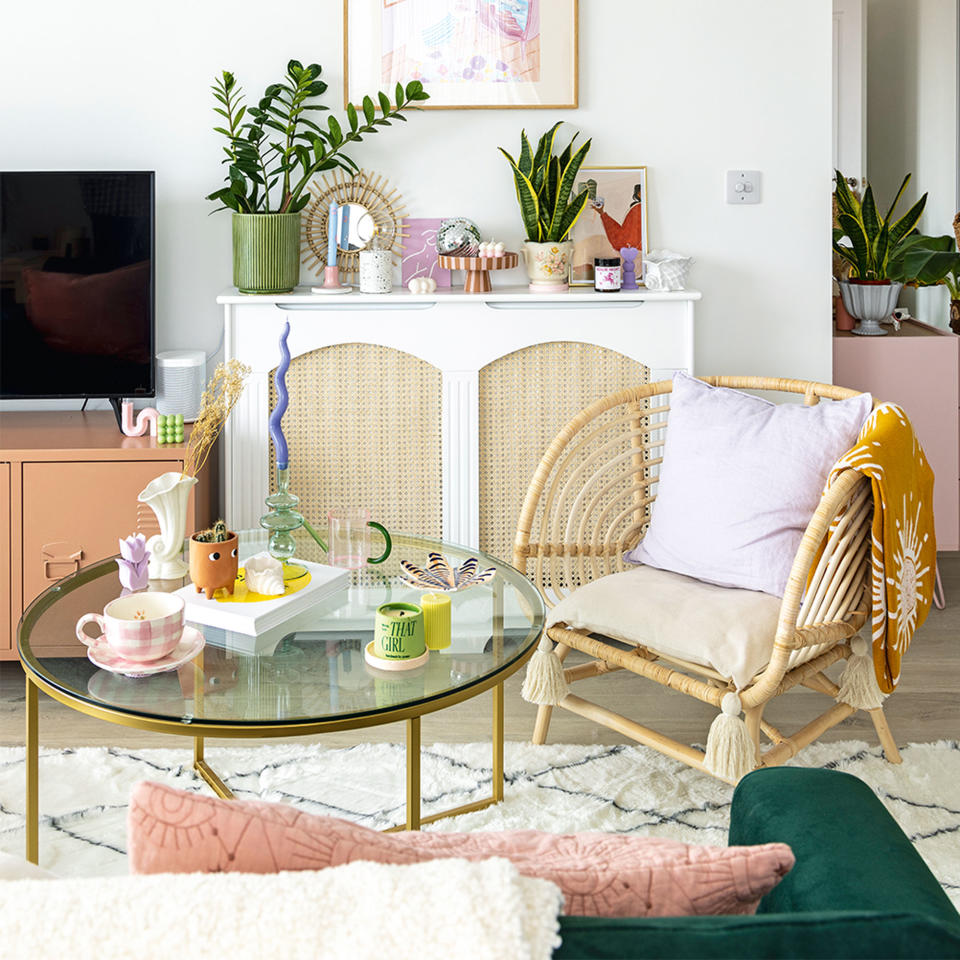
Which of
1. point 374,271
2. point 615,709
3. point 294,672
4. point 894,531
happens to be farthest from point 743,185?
point 294,672

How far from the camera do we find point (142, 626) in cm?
178

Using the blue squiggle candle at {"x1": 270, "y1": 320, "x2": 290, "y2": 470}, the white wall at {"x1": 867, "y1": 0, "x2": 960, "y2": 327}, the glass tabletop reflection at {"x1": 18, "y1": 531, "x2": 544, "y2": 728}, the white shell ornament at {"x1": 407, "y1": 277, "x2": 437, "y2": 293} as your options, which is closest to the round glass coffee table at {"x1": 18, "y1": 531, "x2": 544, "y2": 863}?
the glass tabletop reflection at {"x1": 18, "y1": 531, "x2": 544, "y2": 728}

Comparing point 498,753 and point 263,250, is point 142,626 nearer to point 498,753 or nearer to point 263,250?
point 498,753

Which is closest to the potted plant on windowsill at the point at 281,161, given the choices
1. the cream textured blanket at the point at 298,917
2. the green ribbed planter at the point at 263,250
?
the green ribbed planter at the point at 263,250

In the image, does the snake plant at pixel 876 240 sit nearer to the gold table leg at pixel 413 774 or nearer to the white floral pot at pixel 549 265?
the white floral pot at pixel 549 265

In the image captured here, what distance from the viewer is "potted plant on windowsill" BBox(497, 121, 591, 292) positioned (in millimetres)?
3098

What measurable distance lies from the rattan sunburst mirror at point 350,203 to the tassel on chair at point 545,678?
1.39 metres

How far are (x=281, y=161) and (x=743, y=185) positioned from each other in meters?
1.33

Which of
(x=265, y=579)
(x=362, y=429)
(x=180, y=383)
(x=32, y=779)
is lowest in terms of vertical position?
(x=32, y=779)

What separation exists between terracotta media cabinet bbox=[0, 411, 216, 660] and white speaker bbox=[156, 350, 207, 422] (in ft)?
0.82

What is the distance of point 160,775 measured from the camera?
2.44 meters

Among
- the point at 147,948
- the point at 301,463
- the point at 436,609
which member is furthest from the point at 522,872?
the point at 301,463

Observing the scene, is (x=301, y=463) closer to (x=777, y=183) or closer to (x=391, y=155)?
(x=391, y=155)

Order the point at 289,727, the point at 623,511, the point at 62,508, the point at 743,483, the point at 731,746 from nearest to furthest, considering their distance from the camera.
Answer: the point at 289,727 < the point at 731,746 < the point at 743,483 < the point at 623,511 < the point at 62,508
